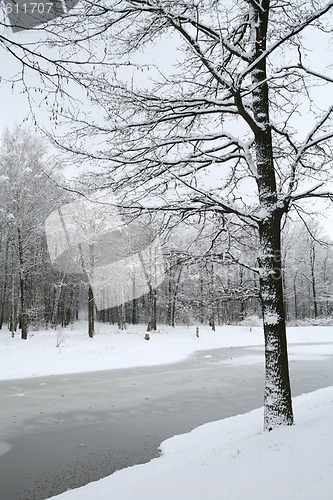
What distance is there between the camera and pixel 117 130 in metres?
5.16

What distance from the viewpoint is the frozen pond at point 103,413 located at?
5781 millimetres

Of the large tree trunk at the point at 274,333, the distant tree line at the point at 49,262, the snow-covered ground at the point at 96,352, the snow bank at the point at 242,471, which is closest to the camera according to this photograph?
the snow bank at the point at 242,471

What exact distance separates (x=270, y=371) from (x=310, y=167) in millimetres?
3044

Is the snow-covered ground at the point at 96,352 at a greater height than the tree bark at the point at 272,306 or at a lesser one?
lesser

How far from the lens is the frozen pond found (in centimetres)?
578

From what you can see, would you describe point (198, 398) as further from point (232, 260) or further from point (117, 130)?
point (117, 130)

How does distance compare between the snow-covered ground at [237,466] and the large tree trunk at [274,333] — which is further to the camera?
the large tree trunk at [274,333]

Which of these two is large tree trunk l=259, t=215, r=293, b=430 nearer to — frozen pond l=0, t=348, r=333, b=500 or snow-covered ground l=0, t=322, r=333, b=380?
frozen pond l=0, t=348, r=333, b=500

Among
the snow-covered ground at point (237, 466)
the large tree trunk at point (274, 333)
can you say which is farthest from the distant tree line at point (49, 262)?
the snow-covered ground at point (237, 466)

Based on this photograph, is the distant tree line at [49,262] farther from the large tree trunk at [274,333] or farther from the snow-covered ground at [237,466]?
the snow-covered ground at [237,466]

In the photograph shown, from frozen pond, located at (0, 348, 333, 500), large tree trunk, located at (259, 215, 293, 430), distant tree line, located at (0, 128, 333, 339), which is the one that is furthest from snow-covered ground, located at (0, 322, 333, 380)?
large tree trunk, located at (259, 215, 293, 430)

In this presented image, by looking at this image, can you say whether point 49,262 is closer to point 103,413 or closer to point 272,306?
point 103,413

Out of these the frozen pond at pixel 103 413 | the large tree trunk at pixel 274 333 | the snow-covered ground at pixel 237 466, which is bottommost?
the frozen pond at pixel 103 413

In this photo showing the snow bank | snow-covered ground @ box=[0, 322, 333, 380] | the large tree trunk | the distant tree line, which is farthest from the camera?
snow-covered ground @ box=[0, 322, 333, 380]
